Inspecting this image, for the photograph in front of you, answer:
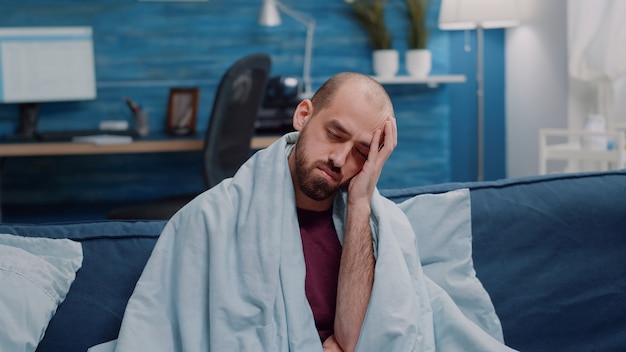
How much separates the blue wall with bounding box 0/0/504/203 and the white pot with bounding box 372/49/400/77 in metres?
0.14

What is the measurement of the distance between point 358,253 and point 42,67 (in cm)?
293

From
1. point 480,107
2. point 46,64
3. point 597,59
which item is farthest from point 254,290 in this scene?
point 480,107

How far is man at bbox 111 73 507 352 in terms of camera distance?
135cm

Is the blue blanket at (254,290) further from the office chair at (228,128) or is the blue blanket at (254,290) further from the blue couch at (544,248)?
the office chair at (228,128)

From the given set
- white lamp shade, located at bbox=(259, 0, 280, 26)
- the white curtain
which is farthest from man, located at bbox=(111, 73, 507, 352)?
white lamp shade, located at bbox=(259, 0, 280, 26)

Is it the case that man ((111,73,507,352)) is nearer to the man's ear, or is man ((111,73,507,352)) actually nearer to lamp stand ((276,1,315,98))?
the man's ear

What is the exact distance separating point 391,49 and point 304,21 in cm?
47

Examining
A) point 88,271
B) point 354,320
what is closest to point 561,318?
point 354,320

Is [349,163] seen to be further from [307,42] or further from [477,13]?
[307,42]

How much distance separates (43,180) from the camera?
4121 millimetres

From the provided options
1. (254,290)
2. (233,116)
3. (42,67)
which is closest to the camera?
(254,290)

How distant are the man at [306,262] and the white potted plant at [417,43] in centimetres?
268

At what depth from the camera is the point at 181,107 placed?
4082 mm

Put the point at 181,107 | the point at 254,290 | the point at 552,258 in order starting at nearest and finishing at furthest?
1. the point at 254,290
2. the point at 552,258
3. the point at 181,107
